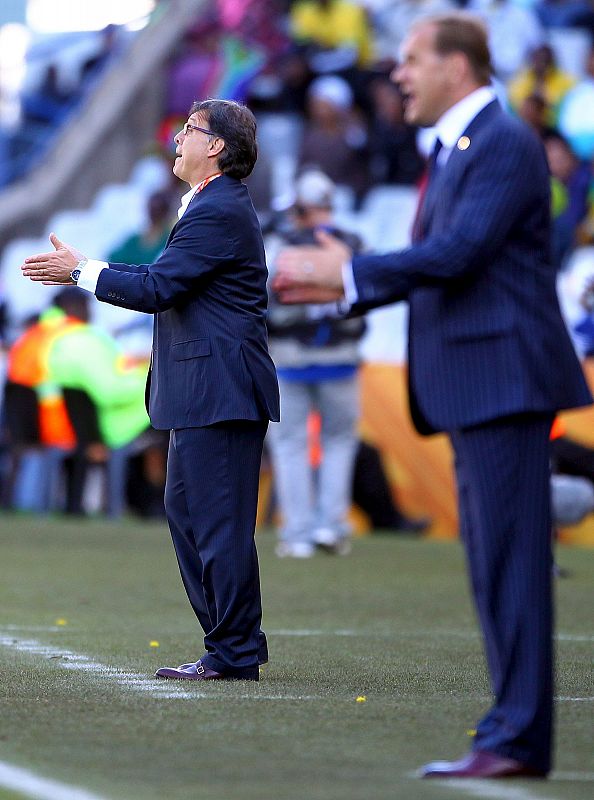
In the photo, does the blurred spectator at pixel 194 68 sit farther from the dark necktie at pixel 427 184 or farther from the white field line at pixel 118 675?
the dark necktie at pixel 427 184

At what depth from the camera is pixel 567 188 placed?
15945 mm

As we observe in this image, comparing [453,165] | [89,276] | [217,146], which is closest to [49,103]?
[217,146]

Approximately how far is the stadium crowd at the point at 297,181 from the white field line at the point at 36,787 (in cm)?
747

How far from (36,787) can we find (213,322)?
2187 mm

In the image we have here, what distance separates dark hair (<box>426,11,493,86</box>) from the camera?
4590 millimetres

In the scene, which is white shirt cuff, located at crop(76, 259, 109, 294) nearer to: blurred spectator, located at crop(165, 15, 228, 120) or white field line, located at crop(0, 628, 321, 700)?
white field line, located at crop(0, 628, 321, 700)

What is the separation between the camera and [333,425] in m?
12.3

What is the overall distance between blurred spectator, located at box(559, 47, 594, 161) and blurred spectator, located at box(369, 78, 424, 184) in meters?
1.80

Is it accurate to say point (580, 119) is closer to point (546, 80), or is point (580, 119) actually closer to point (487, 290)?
point (546, 80)

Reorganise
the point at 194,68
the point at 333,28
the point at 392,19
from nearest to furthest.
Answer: the point at 333,28 < the point at 392,19 < the point at 194,68

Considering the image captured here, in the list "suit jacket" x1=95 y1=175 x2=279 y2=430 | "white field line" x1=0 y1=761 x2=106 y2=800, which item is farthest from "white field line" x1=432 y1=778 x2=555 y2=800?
"suit jacket" x1=95 y1=175 x2=279 y2=430

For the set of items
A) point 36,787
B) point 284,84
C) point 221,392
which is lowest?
point 36,787

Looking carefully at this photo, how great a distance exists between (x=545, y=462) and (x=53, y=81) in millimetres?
21647

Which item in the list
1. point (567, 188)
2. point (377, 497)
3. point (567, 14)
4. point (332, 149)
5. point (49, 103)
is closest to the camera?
point (377, 497)
